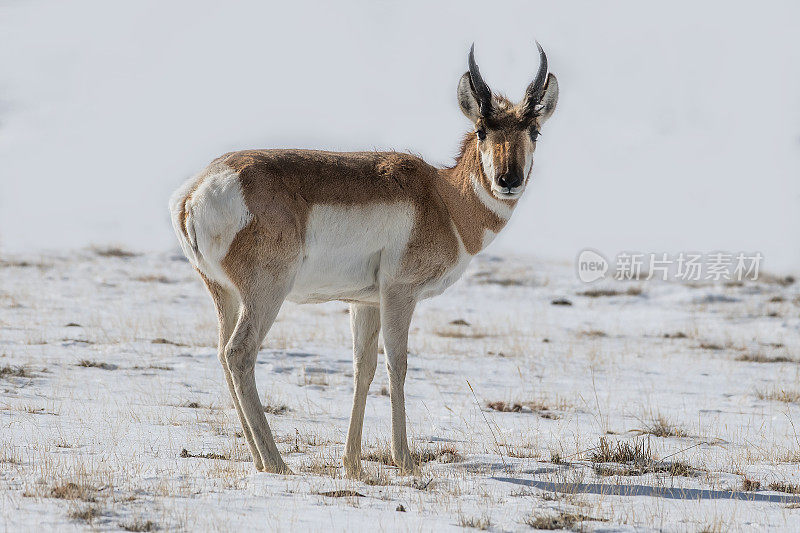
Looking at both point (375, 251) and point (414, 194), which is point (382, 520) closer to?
point (375, 251)

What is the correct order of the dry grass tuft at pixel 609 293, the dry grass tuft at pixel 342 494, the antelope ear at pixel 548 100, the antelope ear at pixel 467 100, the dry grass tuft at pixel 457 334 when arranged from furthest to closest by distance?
the dry grass tuft at pixel 609 293
the dry grass tuft at pixel 457 334
the antelope ear at pixel 548 100
the antelope ear at pixel 467 100
the dry grass tuft at pixel 342 494

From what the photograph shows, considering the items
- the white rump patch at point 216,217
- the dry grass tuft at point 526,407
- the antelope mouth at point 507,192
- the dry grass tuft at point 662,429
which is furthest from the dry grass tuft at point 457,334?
the white rump patch at point 216,217

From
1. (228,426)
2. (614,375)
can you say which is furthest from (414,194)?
(614,375)

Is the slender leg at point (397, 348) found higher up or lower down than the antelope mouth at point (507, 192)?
lower down

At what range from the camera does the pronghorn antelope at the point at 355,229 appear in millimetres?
5973

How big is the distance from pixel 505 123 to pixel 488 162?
1.12 ft

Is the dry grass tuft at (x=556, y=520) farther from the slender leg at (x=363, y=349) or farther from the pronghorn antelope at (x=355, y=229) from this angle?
the slender leg at (x=363, y=349)

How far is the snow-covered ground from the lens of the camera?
5113 millimetres

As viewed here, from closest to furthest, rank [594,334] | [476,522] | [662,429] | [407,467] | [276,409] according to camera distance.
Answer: [476,522]
[407,467]
[662,429]
[276,409]
[594,334]

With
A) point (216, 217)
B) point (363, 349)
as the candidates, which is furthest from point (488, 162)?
point (216, 217)

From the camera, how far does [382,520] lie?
4930mm

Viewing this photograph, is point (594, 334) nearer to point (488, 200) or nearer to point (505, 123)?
point (488, 200)

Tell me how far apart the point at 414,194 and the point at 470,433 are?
8.35 ft

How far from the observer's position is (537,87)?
22.6 feet
